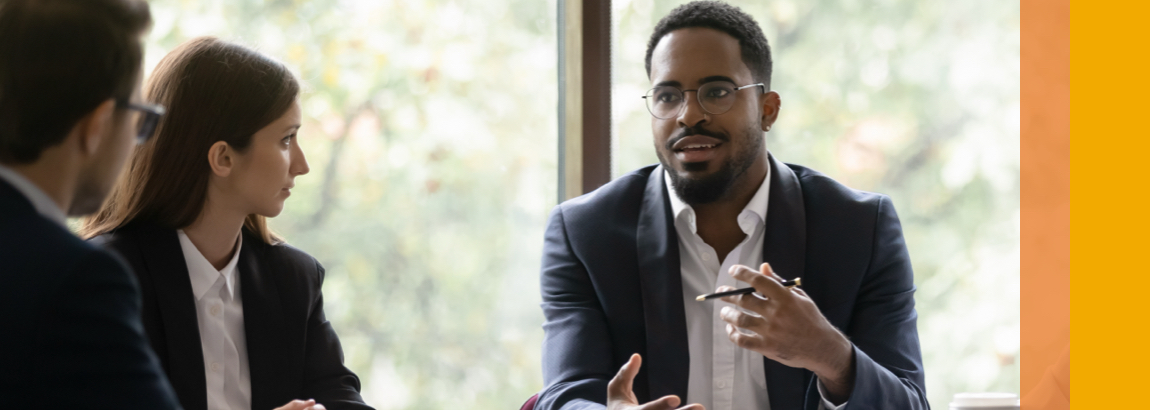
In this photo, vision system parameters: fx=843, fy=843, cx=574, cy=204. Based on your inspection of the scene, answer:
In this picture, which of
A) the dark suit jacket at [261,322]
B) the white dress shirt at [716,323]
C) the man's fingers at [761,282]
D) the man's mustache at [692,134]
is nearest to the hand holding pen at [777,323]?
the man's fingers at [761,282]

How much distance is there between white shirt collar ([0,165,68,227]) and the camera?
860 millimetres

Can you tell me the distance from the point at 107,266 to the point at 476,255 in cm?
184

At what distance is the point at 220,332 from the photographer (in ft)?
5.41

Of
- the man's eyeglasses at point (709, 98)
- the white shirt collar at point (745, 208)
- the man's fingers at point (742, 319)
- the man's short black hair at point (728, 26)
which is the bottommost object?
the man's fingers at point (742, 319)

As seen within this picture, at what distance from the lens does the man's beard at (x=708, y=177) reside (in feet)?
6.41

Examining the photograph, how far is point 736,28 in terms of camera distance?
2033mm

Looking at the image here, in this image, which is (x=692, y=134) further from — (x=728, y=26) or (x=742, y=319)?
(x=742, y=319)

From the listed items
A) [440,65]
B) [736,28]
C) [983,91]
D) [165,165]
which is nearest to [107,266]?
[165,165]

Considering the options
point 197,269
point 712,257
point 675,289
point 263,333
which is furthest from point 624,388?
point 197,269

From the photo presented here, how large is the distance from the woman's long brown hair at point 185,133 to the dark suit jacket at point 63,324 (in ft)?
2.58

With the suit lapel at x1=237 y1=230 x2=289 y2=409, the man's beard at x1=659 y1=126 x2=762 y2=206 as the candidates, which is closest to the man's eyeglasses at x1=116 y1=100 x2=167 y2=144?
the suit lapel at x1=237 y1=230 x2=289 y2=409

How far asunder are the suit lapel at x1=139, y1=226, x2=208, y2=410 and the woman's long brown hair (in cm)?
7

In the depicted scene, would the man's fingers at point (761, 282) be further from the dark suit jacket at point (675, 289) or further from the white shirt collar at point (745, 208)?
the white shirt collar at point (745, 208)

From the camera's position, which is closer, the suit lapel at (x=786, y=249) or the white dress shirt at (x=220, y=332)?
the white dress shirt at (x=220, y=332)
